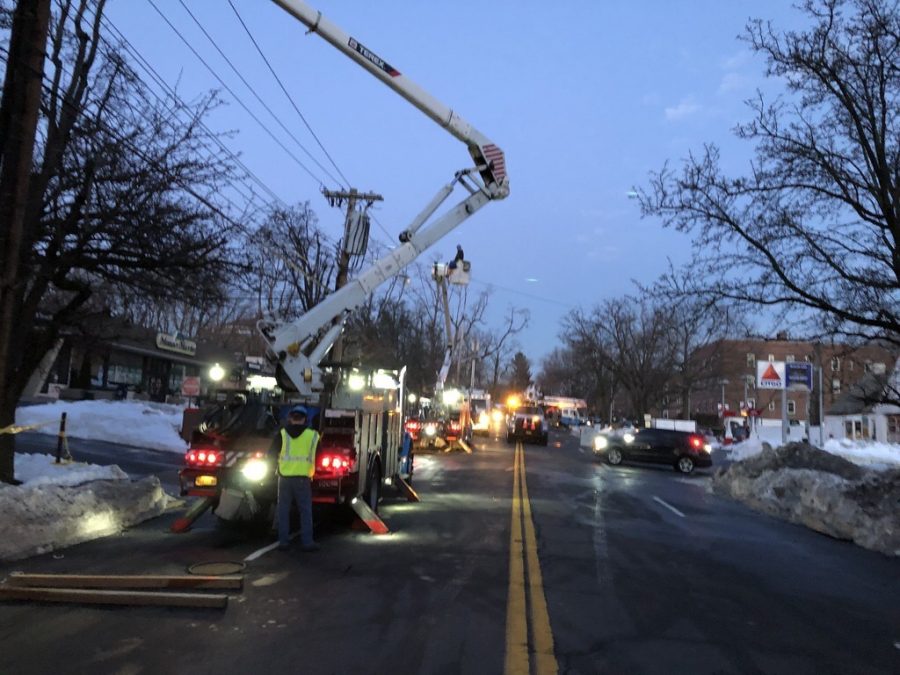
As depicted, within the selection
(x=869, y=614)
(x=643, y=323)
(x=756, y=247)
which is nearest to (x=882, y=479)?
(x=756, y=247)

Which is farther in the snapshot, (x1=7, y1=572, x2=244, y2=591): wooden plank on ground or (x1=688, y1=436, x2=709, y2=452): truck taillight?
(x1=688, y1=436, x2=709, y2=452): truck taillight

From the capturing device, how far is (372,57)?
13312mm

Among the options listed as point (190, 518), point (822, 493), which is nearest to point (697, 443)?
point (822, 493)

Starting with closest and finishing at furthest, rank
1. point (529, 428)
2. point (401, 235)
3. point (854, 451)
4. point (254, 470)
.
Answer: point (254, 470), point (401, 235), point (854, 451), point (529, 428)

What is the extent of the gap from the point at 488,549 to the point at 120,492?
212 inches

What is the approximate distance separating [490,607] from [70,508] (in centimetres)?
576

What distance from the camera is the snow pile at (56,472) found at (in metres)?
10.8

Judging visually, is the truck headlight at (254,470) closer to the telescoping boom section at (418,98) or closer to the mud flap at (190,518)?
the mud flap at (190,518)

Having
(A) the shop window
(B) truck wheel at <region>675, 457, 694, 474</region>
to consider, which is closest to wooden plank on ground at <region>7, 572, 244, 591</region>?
(B) truck wheel at <region>675, 457, 694, 474</region>

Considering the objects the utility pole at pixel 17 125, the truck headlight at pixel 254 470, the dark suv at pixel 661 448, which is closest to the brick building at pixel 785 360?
the dark suv at pixel 661 448

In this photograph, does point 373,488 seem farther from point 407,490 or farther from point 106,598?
point 106,598

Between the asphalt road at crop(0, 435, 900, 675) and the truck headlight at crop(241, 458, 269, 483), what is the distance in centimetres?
80

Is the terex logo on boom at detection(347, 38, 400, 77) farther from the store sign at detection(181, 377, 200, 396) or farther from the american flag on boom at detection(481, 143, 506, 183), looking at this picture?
the store sign at detection(181, 377, 200, 396)

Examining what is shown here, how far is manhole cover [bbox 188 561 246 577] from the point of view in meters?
7.57
